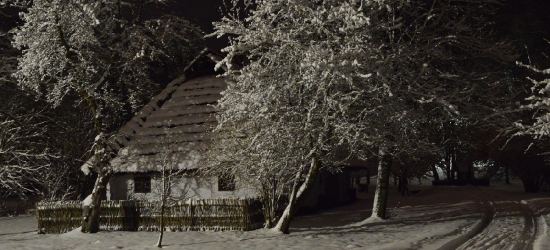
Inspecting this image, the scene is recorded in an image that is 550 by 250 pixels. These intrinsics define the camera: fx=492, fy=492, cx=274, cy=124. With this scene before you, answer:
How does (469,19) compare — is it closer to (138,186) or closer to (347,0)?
(347,0)

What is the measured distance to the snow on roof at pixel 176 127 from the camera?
2002cm

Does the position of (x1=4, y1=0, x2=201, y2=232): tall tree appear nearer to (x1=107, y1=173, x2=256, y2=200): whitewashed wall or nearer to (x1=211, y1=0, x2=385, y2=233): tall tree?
(x1=107, y1=173, x2=256, y2=200): whitewashed wall

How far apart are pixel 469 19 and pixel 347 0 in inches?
338

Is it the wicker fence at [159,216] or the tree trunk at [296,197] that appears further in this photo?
the wicker fence at [159,216]

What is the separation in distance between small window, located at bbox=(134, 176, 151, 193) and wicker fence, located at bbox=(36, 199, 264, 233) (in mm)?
2760

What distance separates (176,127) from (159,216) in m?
4.72

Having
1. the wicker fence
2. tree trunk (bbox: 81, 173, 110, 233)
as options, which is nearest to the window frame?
the wicker fence

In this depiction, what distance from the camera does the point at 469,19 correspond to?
20.2 meters

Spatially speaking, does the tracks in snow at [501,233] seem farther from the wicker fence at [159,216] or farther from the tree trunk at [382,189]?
the wicker fence at [159,216]

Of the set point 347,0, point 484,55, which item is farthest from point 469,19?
point 347,0

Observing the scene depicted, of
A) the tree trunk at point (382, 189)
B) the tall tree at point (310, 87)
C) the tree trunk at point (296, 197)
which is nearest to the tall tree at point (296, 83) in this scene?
the tall tree at point (310, 87)

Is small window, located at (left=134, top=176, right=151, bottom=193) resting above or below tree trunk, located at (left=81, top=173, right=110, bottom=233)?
above

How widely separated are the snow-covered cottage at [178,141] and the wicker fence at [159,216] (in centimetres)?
123

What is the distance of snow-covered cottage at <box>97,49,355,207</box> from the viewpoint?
65.4ft
